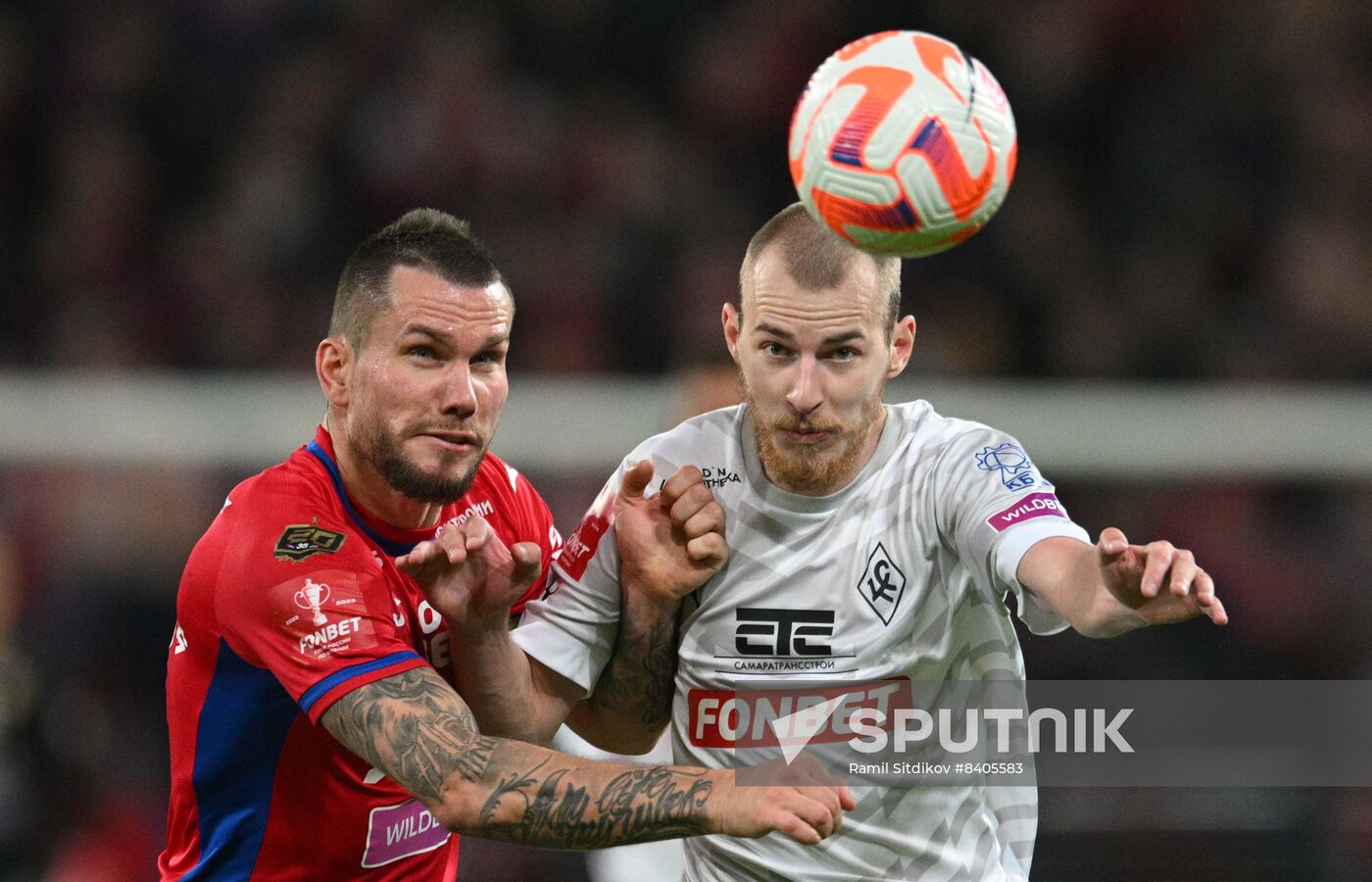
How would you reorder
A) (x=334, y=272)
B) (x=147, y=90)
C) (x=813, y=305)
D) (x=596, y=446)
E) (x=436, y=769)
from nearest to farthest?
1. (x=436, y=769)
2. (x=813, y=305)
3. (x=596, y=446)
4. (x=334, y=272)
5. (x=147, y=90)

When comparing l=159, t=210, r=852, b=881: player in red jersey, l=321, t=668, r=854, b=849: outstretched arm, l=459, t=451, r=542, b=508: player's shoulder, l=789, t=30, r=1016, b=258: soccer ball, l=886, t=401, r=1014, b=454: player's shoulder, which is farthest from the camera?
l=459, t=451, r=542, b=508: player's shoulder

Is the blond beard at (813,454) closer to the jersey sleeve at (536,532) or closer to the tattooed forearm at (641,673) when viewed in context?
the tattooed forearm at (641,673)

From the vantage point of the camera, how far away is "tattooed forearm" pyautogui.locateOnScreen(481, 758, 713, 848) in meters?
3.66

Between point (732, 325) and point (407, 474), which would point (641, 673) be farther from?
point (732, 325)

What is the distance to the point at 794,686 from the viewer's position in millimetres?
4211

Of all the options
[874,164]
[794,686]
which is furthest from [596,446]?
[874,164]

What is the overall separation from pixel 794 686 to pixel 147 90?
7.28 metres

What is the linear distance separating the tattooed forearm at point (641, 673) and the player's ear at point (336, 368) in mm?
966

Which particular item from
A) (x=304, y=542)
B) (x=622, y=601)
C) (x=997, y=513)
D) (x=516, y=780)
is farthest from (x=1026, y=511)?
(x=304, y=542)

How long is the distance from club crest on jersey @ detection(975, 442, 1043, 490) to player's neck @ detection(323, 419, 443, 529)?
4.80 ft

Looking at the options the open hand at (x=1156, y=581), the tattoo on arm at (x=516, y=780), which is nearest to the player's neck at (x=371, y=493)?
the tattoo on arm at (x=516, y=780)

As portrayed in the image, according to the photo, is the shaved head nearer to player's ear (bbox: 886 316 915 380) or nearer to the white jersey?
player's ear (bbox: 886 316 915 380)

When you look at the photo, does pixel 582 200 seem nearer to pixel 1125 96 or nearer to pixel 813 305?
pixel 1125 96

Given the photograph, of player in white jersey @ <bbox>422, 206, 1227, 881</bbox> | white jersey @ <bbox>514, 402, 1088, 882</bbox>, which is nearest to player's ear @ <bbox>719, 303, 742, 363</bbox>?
player in white jersey @ <bbox>422, 206, 1227, 881</bbox>
